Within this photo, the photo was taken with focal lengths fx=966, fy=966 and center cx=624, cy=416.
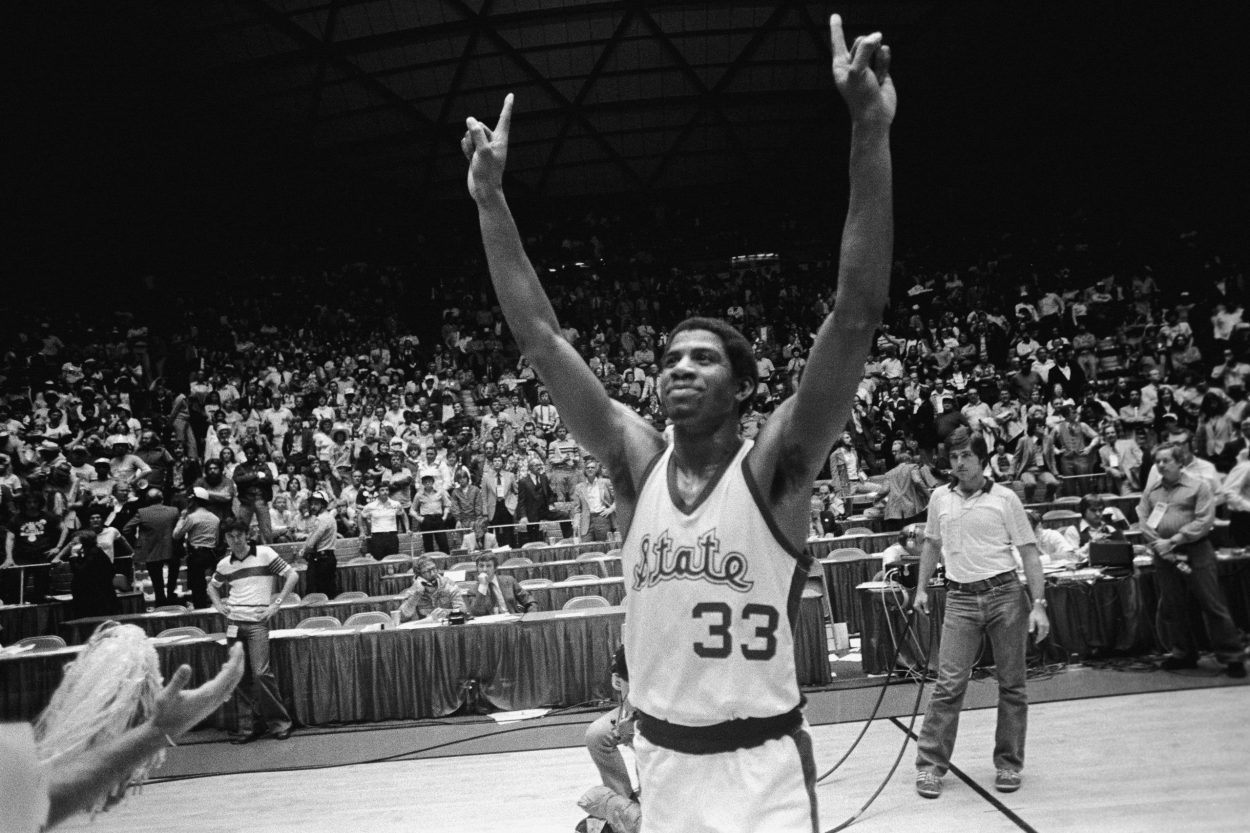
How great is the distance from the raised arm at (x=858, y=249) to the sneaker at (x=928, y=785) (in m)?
3.86

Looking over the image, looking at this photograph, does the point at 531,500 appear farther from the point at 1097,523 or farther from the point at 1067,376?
the point at 1067,376

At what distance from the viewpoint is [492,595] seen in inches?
345

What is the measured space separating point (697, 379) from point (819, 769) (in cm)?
424

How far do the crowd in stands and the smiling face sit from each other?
509 cm

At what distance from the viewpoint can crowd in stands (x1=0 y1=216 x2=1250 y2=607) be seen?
39.0 feet

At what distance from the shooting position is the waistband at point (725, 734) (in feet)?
5.66

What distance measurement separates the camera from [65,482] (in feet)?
39.0

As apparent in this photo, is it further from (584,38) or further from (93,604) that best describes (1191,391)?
(584,38)

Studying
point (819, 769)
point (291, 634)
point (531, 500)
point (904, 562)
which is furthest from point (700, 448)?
point (531, 500)

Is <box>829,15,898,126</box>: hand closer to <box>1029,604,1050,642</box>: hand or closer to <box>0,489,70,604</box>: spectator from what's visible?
<box>1029,604,1050,642</box>: hand

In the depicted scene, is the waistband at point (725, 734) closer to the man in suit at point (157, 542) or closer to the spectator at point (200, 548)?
the spectator at point (200, 548)

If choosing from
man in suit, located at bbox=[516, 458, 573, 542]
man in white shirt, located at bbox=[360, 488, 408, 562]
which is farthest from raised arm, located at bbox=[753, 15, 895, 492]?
man in suit, located at bbox=[516, 458, 573, 542]

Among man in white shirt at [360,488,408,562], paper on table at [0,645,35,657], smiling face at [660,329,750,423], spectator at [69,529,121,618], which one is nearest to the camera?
smiling face at [660,329,750,423]

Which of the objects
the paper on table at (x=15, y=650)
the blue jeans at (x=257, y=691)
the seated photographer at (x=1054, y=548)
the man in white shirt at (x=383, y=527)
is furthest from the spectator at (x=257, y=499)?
the seated photographer at (x=1054, y=548)
